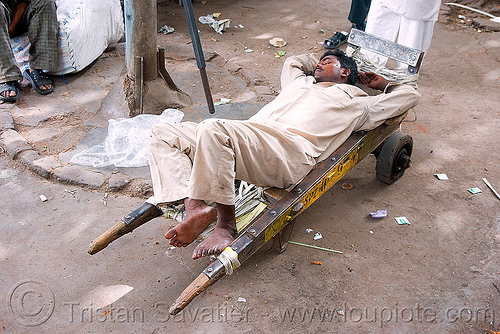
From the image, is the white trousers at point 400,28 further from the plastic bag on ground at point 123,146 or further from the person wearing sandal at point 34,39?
the person wearing sandal at point 34,39

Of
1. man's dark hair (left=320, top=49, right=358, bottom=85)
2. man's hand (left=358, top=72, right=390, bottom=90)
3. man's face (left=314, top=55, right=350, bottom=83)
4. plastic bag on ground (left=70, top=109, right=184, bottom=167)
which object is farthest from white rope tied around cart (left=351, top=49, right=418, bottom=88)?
plastic bag on ground (left=70, top=109, right=184, bottom=167)

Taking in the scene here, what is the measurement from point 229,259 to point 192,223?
26cm

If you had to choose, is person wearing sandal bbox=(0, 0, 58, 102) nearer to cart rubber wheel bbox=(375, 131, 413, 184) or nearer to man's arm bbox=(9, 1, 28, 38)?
man's arm bbox=(9, 1, 28, 38)

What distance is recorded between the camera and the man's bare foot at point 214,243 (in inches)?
86.5

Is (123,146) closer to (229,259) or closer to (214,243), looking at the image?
(214,243)

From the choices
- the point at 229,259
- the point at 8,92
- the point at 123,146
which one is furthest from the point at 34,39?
the point at 229,259

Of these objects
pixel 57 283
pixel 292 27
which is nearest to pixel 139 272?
pixel 57 283

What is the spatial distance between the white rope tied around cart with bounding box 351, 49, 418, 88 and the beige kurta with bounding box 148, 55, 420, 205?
0.38 metres

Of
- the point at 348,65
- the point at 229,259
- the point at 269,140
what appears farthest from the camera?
the point at 348,65

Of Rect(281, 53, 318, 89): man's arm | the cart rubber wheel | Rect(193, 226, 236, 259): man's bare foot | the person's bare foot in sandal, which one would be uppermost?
Rect(281, 53, 318, 89): man's arm

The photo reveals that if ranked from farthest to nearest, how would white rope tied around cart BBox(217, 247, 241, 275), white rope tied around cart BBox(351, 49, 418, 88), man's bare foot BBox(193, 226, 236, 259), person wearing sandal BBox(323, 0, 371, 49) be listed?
1. person wearing sandal BBox(323, 0, 371, 49)
2. white rope tied around cart BBox(351, 49, 418, 88)
3. man's bare foot BBox(193, 226, 236, 259)
4. white rope tied around cart BBox(217, 247, 241, 275)

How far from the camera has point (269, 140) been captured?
2453mm

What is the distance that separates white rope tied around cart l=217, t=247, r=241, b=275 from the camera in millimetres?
2094

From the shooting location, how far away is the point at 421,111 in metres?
4.34
